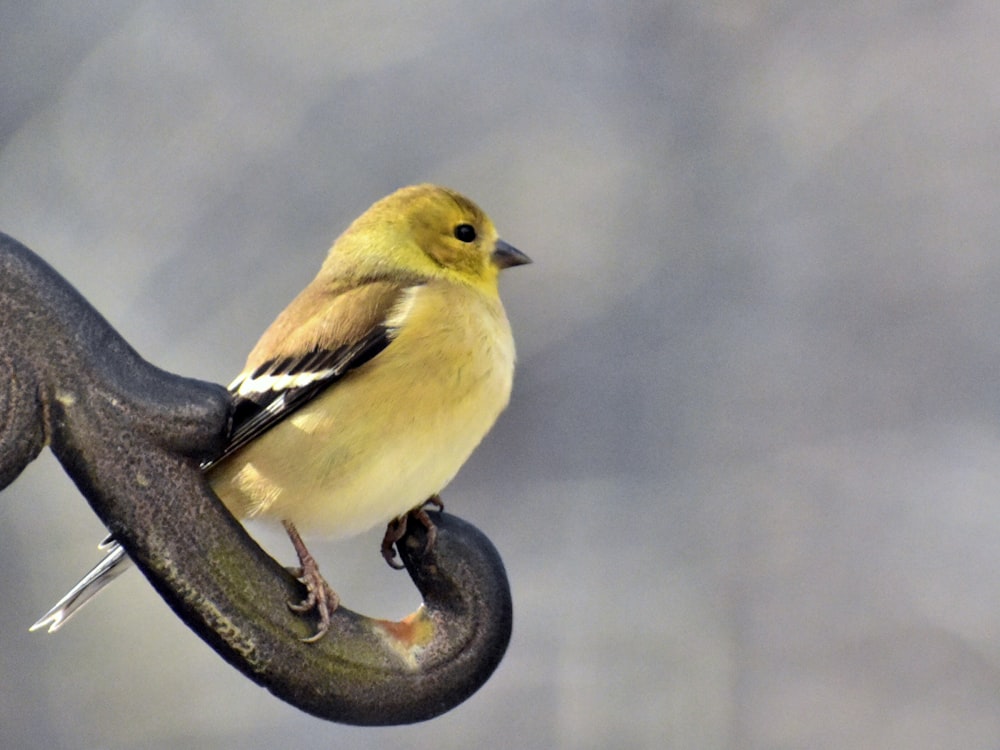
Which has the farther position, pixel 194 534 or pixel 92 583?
pixel 92 583

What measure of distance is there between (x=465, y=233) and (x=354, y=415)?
1.84ft

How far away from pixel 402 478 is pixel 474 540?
1.47 ft

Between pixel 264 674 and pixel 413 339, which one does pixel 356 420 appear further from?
pixel 264 674

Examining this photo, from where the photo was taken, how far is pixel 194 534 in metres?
1.09

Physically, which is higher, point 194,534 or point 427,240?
point 194,534

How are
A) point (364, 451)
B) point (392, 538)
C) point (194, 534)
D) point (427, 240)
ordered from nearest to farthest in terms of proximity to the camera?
1. point (194, 534)
2. point (392, 538)
3. point (364, 451)
4. point (427, 240)

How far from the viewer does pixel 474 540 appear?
132 cm

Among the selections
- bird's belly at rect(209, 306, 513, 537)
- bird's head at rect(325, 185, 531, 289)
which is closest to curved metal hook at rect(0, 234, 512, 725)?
bird's belly at rect(209, 306, 513, 537)

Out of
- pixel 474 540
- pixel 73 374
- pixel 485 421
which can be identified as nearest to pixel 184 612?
pixel 73 374

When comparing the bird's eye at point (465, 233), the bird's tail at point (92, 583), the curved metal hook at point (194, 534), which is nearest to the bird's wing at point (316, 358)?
the bird's tail at point (92, 583)

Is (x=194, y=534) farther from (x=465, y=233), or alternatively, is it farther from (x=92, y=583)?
(x=465, y=233)

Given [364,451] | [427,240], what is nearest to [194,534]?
[364,451]

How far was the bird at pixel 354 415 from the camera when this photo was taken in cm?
174

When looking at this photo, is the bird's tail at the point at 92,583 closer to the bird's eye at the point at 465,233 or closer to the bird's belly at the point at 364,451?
the bird's belly at the point at 364,451
